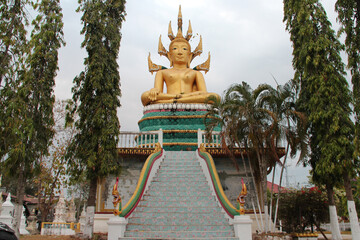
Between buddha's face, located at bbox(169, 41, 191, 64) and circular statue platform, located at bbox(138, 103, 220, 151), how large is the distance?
3630mm

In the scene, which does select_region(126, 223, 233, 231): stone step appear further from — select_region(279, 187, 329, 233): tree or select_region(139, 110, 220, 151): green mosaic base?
select_region(139, 110, 220, 151): green mosaic base

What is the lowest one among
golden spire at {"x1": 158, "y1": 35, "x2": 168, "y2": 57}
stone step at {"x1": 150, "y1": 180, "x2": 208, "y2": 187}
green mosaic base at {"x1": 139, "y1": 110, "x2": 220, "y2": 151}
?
stone step at {"x1": 150, "y1": 180, "x2": 208, "y2": 187}

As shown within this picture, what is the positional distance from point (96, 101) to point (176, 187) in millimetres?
3478

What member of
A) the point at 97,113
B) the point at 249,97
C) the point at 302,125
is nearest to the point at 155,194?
the point at 97,113

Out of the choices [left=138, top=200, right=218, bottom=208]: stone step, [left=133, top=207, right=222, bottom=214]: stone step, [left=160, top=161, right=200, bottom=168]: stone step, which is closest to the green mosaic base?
[left=160, top=161, right=200, bottom=168]: stone step

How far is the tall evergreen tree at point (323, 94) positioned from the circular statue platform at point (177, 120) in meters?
5.57

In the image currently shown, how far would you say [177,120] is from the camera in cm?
1528

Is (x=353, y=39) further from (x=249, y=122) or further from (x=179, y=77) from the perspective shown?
(x=179, y=77)

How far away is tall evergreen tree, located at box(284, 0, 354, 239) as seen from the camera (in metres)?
8.90

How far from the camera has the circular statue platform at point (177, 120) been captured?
579 inches

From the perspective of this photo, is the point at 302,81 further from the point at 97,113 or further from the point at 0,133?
the point at 0,133

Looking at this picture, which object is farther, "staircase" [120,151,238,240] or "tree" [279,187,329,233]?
"tree" [279,187,329,233]

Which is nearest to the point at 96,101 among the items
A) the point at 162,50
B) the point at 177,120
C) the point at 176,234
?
the point at 176,234

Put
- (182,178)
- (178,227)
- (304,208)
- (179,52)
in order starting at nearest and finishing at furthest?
(178,227) < (182,178) < (304,208) < (179,52)
